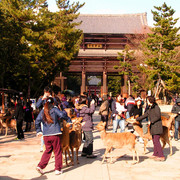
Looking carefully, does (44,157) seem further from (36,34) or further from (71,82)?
(71,82)

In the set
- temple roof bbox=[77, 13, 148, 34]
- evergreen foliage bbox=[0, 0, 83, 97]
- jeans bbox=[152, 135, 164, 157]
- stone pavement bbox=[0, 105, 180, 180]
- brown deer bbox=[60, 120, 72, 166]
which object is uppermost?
temple roof bbox=[77, 13, 148, 34]

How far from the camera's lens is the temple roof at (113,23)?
127ft

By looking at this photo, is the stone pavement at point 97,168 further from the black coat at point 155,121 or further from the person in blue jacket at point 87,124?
the black coat at point 155,121

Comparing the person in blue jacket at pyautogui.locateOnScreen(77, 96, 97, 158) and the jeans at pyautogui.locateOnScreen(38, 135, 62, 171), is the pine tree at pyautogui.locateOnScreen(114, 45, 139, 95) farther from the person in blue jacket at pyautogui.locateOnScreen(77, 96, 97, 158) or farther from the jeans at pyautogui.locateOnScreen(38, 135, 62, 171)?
the jeans at pyautogui.locateOnScreen(38, 135, 62, 171)

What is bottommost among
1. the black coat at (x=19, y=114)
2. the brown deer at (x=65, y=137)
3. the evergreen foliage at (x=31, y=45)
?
the brown deer at (x=65, y=137)

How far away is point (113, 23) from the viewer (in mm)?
41219

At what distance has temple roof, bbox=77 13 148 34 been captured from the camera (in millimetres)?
38750

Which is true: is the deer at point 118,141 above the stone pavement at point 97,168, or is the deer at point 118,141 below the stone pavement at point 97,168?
above

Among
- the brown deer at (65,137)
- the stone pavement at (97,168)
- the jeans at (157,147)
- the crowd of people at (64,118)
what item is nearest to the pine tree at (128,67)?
the crowd of people at (64,118)

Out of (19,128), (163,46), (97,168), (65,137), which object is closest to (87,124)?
(65,137)

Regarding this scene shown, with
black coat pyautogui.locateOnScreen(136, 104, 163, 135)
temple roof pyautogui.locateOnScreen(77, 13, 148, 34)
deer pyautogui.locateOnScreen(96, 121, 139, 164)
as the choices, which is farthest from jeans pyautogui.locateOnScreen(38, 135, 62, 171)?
temple roof pyautogui.locateOnScreen(77, 13, 148, 34)

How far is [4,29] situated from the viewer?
563 inches

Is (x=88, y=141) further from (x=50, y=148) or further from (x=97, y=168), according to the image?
(x=50, y=148)

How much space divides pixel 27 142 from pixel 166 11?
62.2ft
